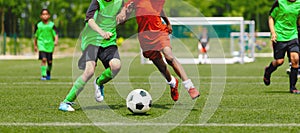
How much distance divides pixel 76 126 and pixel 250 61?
82.1ft

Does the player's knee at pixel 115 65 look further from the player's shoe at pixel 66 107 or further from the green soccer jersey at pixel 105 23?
the player's shoe at pixel 66 107

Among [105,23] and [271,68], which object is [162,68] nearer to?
[105,23]

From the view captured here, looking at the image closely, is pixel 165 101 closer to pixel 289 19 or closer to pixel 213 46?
pixel 289 19

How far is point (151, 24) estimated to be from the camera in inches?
364

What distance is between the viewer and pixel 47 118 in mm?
7828

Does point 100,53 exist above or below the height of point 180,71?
above

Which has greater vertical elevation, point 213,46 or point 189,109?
point 189,109

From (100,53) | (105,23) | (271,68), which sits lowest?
(271,68)

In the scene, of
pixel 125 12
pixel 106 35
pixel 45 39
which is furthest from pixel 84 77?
pixel 45 39

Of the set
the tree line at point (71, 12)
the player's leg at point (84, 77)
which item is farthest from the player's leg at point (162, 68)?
the tree line at point (71, 12)

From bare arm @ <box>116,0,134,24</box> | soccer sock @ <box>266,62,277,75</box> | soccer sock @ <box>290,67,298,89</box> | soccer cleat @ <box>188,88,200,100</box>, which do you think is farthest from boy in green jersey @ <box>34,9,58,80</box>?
soccer cleat @ <box>188,88,200,100</box>

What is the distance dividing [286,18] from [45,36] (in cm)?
739

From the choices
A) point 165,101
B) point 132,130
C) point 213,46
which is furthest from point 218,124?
point 213,46

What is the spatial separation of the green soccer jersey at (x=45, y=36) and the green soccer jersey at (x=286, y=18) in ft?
23.4
